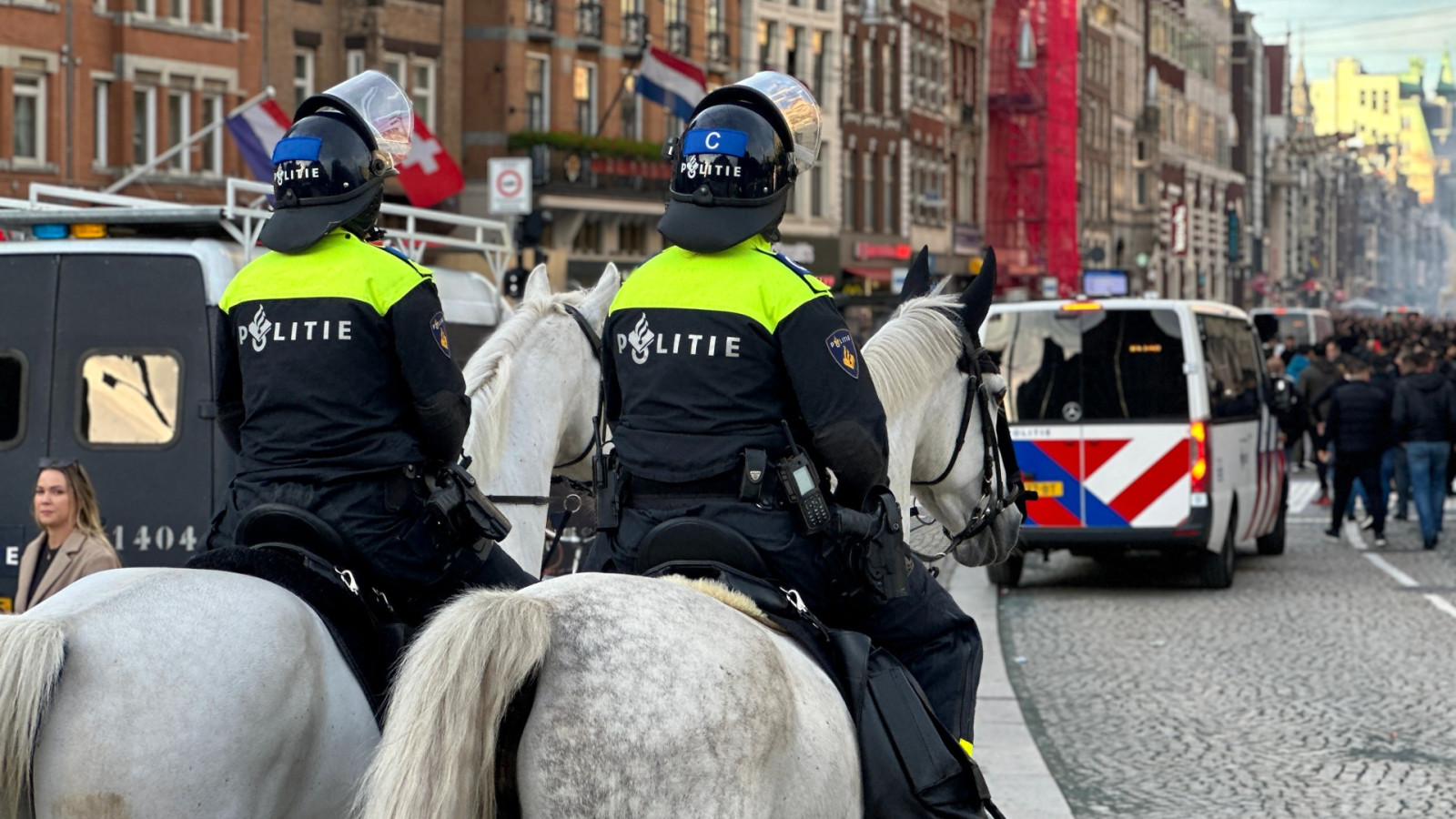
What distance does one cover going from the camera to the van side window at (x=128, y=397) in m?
8.98

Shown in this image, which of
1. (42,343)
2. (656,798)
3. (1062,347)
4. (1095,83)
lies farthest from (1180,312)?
(1095,83)

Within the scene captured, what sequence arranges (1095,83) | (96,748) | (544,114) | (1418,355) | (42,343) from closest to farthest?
(96,748), (42,343), (1418,355), (544,114), (1095,83)

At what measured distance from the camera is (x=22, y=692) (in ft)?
11.1

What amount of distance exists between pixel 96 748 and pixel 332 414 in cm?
114

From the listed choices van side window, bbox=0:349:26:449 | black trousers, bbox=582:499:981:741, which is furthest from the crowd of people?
black trousers, bbox=582:499:981:741

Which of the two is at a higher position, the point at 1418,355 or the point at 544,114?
the point at 544,114

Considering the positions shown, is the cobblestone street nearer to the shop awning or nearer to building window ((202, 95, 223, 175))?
building window ((202, 95, 223, 175))

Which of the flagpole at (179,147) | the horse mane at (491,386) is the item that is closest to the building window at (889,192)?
the flagpole at (179,147)

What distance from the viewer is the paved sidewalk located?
7934 mm

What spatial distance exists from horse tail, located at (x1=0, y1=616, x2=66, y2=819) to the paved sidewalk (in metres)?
3.54

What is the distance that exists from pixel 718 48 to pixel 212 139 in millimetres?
19791

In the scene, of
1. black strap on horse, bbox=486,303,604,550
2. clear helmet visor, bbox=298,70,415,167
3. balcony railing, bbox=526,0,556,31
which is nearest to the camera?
clear helmet visor, bbox=298,70,415,167

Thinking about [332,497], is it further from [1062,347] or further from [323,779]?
[1062,347]

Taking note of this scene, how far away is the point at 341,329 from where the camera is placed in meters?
4.46
